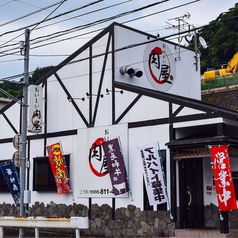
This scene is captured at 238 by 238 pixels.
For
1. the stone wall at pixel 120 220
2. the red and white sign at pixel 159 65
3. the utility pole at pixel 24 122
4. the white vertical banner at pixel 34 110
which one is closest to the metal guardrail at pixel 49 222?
the utility pole at pixel 24 122

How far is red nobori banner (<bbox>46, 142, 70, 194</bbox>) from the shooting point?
58.1ft

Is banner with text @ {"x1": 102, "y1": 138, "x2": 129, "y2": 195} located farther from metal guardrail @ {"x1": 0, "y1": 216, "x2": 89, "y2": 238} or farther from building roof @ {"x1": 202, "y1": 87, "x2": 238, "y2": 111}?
building roof @ {"x1": 202, "y1": 87, "x2": 238, "y2": 111}

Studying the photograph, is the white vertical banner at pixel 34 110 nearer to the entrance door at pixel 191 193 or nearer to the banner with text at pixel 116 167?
the banner with text at pixel 116 167

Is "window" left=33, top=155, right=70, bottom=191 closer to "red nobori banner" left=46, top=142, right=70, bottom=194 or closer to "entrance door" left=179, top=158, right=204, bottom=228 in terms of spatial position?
"red nobori banner" left=46, top=142, right=70, bottom=194

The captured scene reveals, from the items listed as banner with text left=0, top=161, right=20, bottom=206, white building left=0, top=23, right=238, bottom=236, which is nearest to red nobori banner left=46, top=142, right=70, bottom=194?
white building left=0, top=23, right=238, bottom=236

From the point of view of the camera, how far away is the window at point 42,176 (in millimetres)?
18688

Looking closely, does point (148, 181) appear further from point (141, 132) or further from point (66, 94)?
point (66, 94)

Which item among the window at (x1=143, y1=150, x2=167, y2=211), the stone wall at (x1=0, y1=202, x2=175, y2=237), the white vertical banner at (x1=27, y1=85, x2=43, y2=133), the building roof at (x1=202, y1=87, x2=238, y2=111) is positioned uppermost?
the building roof at (x1=202, y1=87, x2=238, y2=111)

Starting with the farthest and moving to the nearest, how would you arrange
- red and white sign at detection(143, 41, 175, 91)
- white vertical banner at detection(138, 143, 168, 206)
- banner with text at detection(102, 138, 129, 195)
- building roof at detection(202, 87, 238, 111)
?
1. building roof at detection(202, 87, 238, 111)
2. red and white sign at detection(143, 41, 175, 91)
3. banner with text at detection(102, 138, 129, 195)
4. white vertical banner at detection(138, 143, 168, 206)

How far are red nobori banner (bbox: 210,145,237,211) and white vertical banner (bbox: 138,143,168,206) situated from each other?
6.62ft

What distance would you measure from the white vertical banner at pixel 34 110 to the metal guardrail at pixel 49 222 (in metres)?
5.64

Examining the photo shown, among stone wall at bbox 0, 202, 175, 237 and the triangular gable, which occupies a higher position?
the triangular gable

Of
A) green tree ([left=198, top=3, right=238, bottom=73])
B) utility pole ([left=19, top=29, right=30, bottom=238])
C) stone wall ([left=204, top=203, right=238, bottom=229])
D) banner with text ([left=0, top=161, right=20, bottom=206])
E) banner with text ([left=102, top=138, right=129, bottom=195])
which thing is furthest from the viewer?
green tree ([left=198, top=3, right=238, bottom=73])

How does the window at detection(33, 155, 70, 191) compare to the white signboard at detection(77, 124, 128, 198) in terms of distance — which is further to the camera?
the window at detection(33, 155, 70, 191)
